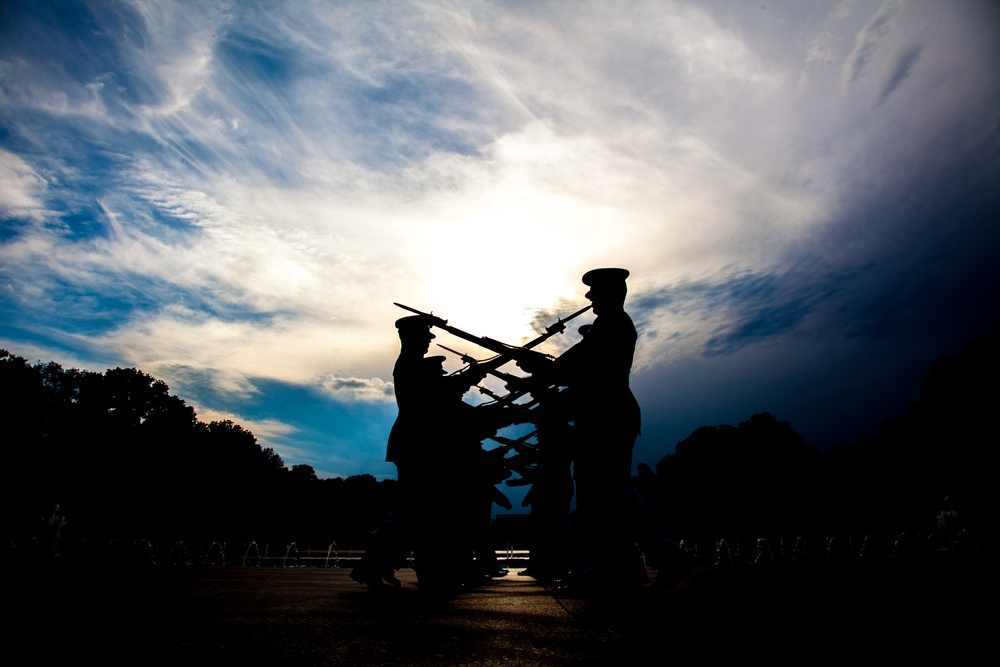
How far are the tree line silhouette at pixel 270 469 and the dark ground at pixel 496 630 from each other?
128 ft

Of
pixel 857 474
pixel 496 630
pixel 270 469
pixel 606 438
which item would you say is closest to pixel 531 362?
pixel 606 438

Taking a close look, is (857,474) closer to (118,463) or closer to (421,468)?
(421,468)

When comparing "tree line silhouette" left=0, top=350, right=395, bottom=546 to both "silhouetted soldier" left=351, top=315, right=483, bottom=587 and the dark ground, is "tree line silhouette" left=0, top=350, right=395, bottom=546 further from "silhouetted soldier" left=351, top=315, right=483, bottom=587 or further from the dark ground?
the dark ground

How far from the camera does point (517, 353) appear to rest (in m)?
7.01

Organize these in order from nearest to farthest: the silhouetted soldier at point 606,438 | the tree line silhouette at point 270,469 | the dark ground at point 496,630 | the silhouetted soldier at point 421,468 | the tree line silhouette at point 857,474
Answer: the dark ground at point 496,630 → the silhouetted soldier at point 606,438 → the silhouetted soldier at point 421,468 → the tree line silhouette at point 857,474 → the tree line silhouette at point 270,469

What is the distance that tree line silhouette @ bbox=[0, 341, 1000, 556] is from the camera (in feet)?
120

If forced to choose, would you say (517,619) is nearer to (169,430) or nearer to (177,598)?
(177,598)

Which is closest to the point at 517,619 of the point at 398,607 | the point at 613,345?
the point at 398,607

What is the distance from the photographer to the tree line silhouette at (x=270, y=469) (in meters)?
36.5

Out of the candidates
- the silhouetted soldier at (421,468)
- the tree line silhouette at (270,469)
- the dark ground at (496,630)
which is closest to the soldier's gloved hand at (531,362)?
the silhouetted soldier at (421,468)

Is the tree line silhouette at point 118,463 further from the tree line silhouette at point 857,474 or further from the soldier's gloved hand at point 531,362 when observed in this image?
the tree line silhouette at point 857,474

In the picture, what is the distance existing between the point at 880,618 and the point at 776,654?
1375 millimetres

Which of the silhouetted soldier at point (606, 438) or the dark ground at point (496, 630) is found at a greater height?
the silhouetted soldier at point (606, 438)

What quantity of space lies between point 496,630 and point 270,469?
72.8m
